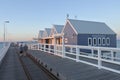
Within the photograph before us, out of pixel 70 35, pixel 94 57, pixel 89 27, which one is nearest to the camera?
pixel 94 57

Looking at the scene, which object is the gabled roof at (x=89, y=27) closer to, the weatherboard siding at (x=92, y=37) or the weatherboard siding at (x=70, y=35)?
the weatherboard siding at (x=92, y=37)

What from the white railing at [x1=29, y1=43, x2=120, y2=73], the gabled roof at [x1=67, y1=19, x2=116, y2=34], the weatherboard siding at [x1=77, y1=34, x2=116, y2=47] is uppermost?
the gabled roof at [x1=67, y1=19, x2=116, y2=34]

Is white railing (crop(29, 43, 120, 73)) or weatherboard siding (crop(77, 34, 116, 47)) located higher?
weatherboard siding (crop(77, 34, 116, 47))

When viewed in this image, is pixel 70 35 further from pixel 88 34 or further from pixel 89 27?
pixel 89 27

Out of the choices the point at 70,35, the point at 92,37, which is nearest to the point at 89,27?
the point at 92,37

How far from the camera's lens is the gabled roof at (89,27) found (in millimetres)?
30670

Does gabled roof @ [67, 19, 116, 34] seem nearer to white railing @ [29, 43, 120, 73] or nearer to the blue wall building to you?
the blue wall building

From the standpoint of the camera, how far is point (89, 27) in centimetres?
3309

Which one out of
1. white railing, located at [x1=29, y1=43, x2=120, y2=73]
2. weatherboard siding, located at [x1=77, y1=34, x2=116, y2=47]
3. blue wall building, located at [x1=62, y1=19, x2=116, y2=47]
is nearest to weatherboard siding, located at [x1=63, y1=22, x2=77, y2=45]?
blue wall building, located at [x1=62, y1=19, x2=116, y2=47]

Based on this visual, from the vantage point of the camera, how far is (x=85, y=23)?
34.2 metres

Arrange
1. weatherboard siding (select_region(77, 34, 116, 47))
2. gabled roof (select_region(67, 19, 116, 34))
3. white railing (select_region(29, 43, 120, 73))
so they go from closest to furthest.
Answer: white railing (select_region(29, 43, 120, 73)), weatherboard siding (select_region(77, 34, 116, 47)), gabled roof (select_region(67, 19, 116, 34))

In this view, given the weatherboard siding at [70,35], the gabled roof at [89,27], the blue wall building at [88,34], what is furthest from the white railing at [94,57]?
the weatherboard siding at [70,35]

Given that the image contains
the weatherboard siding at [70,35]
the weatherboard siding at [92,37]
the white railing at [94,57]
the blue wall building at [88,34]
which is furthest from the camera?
the weatherboard siding at [70,35]

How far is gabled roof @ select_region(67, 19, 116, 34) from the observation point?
3067cm
